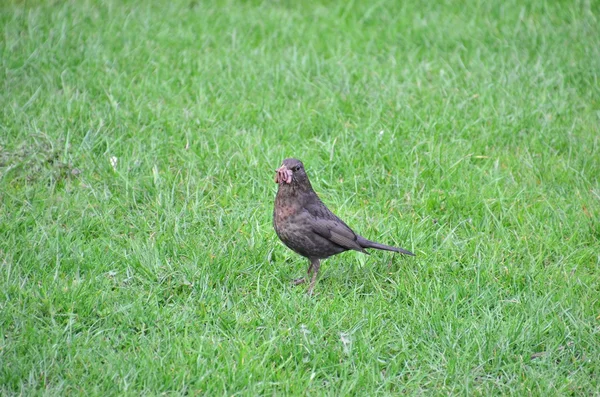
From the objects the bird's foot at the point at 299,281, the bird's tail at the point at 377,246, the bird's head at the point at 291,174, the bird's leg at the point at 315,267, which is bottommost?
the bird's foot at the point at 299,281

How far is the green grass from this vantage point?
4062 mm

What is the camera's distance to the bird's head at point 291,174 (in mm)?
4734

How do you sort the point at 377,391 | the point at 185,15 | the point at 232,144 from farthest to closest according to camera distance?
the point at 185,15
the point at 232,144
the point at 377,391

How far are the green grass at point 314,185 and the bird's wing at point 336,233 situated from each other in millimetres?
278

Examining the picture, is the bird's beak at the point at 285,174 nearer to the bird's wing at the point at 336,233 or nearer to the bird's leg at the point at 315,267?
the bird's wing at the point at 336,233

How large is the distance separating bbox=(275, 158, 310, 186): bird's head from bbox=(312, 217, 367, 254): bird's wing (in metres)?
→ 0.26

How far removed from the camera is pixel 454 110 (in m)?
6.65

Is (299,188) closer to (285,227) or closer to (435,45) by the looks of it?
(285,227)

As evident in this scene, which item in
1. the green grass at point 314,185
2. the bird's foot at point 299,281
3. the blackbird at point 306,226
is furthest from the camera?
the bird's foot at point 299,281

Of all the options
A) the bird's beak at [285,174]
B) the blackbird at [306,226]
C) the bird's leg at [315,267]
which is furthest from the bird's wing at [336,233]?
the bird's beak at [285,174]

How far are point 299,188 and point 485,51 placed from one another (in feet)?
11.8

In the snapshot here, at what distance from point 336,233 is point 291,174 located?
0.45 m

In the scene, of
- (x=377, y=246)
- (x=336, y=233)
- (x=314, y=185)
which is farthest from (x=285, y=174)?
(x=314, y=185)

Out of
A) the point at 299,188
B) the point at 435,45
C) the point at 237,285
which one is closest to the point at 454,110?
the point at 435,45
